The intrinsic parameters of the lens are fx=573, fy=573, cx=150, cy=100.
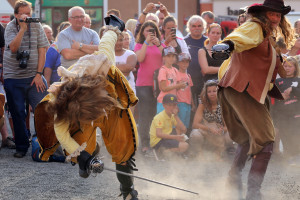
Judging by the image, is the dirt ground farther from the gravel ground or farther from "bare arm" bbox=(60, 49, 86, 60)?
"bare arm" bbox=(60, 49, 86, 60)

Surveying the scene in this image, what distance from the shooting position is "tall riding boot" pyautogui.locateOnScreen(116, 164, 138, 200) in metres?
4.57

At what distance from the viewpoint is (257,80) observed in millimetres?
4629

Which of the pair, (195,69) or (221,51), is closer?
(221,51)

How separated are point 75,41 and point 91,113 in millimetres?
3409

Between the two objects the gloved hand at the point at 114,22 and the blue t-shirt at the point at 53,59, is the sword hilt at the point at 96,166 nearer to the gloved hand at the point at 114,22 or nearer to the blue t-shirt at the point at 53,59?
the gloved hand at the point at 114,22

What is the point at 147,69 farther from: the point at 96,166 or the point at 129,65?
the point at 96,166

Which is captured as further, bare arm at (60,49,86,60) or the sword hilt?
bare arm at (60,49,86,60)

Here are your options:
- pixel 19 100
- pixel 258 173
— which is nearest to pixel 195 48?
pixel 19 100

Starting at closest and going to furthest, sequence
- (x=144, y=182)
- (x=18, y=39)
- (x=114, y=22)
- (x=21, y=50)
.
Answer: (x=114, y=22)
(x=144, y=182)
(x=18, y=39)
(x=21, y=50)

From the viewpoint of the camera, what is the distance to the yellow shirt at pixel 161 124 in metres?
7.22

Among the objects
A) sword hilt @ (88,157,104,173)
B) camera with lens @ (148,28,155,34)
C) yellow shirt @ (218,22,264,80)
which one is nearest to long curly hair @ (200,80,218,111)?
camera with lens @ (148,28,155,34)

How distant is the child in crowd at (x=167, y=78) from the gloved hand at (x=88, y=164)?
11.8 feet

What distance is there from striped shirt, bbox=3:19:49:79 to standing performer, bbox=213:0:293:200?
2.89 m

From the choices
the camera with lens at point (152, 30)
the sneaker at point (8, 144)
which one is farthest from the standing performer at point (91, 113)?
the sneaker at point (8, 144)
